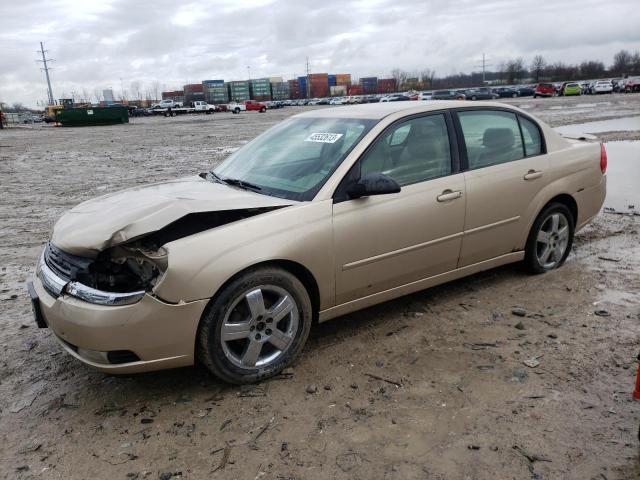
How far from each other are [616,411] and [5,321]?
4463 millimetres

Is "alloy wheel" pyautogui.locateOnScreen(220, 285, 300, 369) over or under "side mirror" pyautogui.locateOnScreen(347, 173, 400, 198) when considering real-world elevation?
under

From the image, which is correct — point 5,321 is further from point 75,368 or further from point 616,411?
point 616,411

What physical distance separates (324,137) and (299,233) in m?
1.05

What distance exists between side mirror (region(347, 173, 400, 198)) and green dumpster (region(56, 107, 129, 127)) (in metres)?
47.6

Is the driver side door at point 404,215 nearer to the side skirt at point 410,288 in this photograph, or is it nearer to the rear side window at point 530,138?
the side skirt at point 410,288

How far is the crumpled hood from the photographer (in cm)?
322

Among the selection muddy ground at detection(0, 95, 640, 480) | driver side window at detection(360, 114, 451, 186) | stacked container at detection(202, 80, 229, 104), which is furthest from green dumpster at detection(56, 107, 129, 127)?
stacked container at detection(202, 80, 229, 104)

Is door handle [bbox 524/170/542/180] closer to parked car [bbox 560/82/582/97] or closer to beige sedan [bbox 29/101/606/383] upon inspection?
beige sedan [bbox 29/101/606/383]

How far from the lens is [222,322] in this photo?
3.24 meters

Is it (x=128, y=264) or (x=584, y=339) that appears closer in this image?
(x=128, y=264)

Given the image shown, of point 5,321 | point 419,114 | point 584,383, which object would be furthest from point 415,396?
point 5,321

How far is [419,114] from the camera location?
4.31 metres

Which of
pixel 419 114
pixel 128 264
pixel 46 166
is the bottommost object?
pixel 46 166

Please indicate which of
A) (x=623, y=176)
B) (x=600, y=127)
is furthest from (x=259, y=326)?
(x=600, y=127)
